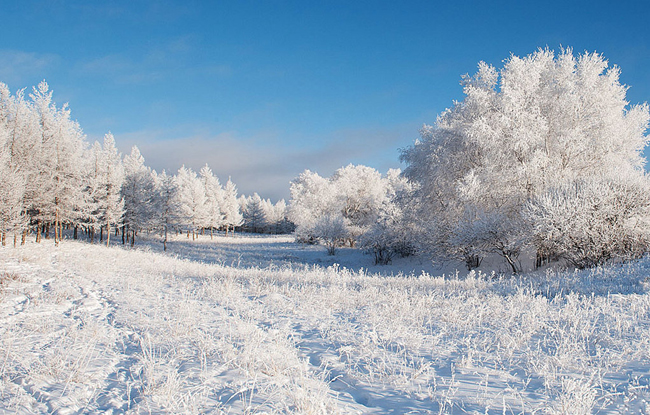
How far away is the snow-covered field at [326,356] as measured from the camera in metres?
2.73

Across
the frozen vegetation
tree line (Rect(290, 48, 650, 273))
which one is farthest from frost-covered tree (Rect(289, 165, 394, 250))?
tree line (Rect(290, 48, 650, 273))

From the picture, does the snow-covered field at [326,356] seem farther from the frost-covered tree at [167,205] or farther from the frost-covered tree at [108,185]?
the frost-covered tree at [167,205]

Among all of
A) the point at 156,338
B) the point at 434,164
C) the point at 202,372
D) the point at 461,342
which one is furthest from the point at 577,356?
the point at 434,164

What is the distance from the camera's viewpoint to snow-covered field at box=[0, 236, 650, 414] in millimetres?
2730

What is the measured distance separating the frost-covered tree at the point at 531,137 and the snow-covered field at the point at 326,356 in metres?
8.72

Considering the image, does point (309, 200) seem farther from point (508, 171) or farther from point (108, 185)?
point (508, 171)

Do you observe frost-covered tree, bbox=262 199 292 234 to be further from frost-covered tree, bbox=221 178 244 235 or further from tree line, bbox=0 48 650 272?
tree line, bbox=0 48 650 272

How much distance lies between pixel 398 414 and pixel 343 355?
4.70ft

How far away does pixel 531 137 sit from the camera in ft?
50.6

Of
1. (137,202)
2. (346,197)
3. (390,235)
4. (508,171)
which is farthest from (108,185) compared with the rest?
(508,171)

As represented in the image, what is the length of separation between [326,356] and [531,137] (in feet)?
51.7

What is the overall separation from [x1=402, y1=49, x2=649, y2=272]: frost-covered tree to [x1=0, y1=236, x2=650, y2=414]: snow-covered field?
872cm

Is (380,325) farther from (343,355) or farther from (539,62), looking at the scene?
(539,62)

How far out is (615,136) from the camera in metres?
15.3
